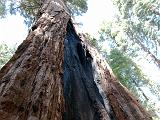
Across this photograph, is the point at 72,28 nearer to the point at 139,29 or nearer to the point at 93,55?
the point at 93,55

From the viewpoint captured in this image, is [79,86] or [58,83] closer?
[58,83]

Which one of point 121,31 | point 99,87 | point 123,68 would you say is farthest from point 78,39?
point 121,31

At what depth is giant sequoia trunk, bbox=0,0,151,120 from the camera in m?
2.20

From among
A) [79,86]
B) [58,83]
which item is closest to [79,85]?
[79,86]

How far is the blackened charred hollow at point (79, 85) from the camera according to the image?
3.72 m

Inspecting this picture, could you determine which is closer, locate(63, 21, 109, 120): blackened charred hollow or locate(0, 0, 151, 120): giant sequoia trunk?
locate(0, 0, 151, 120): giant sequoia trunk

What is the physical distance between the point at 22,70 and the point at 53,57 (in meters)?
0.75

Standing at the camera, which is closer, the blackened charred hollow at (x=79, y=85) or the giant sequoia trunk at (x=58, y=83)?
the giant sequoia trunk at (x=58, y=83)

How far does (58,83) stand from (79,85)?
1.49 metres

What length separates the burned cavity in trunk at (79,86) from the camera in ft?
12.2

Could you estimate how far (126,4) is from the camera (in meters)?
24.2

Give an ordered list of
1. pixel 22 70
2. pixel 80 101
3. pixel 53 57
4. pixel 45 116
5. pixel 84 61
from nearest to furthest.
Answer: pixel 45 116, pixel 22 70, pixel 53 57, pixel 80 101, pixel 84 61

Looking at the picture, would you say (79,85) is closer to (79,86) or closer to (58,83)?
(79,86)

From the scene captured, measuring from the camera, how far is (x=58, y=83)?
113 inches
